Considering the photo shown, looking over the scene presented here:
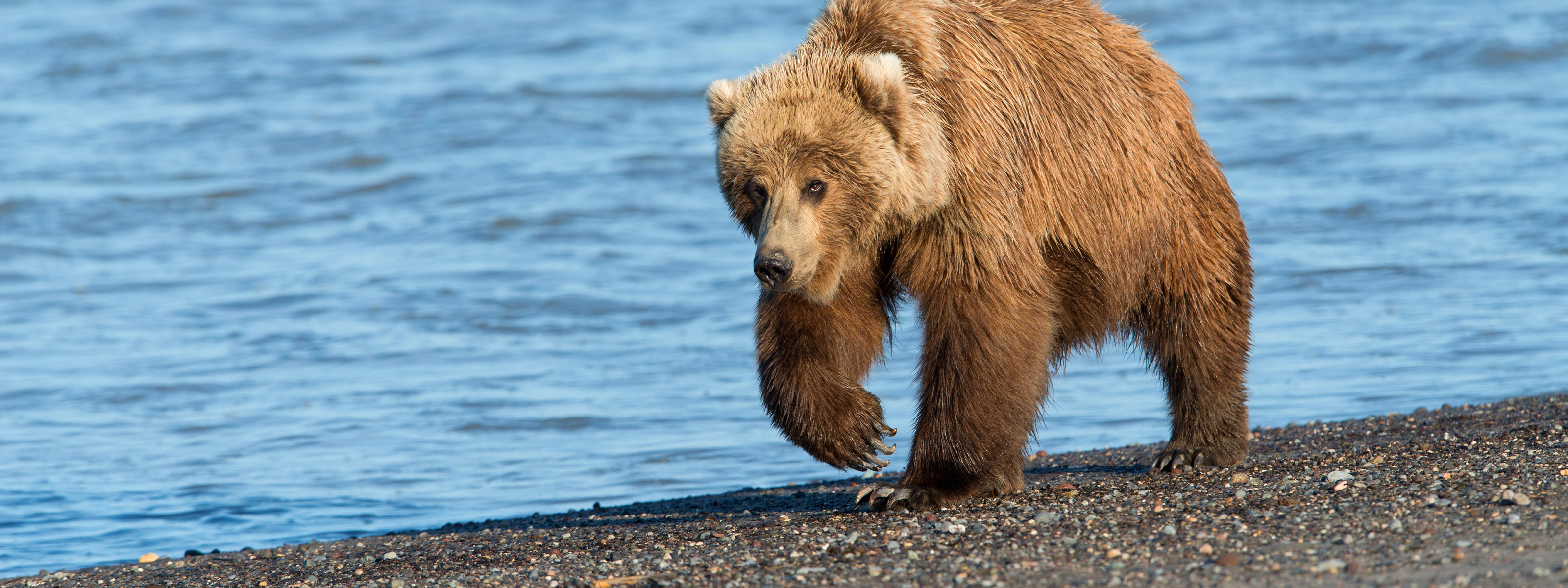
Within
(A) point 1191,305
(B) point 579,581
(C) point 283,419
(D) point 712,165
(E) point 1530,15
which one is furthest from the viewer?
(E) point 1530,15

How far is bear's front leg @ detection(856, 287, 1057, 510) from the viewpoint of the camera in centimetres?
507

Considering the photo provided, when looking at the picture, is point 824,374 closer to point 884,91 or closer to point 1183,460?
point 884,91

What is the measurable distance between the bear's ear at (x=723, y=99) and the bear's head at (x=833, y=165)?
10 cm

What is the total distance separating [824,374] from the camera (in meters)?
5.31

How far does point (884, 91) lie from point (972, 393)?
101 cm

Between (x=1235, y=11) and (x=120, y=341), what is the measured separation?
19546 mm

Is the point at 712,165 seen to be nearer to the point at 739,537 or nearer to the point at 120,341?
the point at 120,341

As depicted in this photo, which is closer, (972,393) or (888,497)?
(972,393)

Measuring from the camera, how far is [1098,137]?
5590mm

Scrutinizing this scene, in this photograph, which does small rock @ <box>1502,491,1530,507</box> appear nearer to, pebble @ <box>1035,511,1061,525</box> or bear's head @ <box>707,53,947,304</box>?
pebble @ <box>1035,511,1061,525</box>

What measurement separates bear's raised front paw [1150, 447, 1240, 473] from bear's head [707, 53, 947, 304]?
1.65 meters

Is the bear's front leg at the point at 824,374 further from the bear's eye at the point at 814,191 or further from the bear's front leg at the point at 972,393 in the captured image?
the bear's eye at the point at 814,191

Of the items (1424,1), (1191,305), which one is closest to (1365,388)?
(1191,305)

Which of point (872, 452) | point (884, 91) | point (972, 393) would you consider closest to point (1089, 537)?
point (972, 393)
